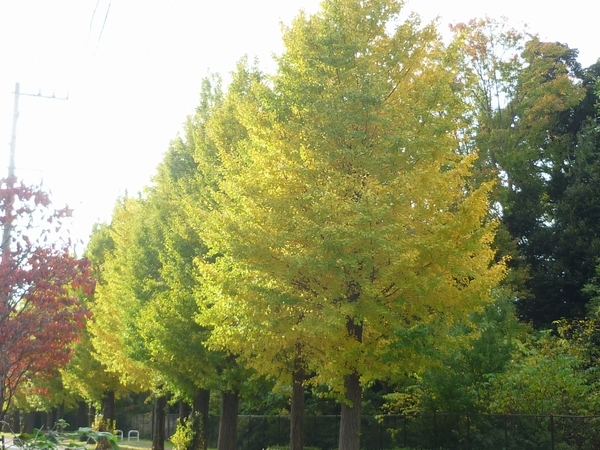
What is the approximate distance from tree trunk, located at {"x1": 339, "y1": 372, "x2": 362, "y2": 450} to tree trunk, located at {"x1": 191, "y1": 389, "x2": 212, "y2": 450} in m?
10.3

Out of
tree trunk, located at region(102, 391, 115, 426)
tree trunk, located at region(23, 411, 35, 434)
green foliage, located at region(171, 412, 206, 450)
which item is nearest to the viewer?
green foliage, located at region(171, 412, 206, 450)

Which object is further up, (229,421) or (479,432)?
(479,432)

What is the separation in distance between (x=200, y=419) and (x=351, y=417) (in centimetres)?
1113

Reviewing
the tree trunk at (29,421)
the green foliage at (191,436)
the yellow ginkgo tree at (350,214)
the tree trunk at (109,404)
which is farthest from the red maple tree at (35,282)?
the tree trunk at (29,421)

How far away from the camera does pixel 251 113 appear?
1736cm

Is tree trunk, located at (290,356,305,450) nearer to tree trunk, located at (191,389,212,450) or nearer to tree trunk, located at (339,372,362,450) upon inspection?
tree trunk, located at (339,372,362,450)

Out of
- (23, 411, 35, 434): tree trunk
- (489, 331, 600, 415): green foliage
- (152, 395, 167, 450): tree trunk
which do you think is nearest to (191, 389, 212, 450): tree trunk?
(152, 395, 167, 450): tree trunk

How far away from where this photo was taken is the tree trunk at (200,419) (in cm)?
2590

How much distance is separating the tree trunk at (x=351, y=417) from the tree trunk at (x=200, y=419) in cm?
1028

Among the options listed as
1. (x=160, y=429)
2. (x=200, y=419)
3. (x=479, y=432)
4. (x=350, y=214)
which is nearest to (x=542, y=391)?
(x=479, y=432)

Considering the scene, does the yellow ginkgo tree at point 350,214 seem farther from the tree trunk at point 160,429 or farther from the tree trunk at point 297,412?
the tree trunk at point 160,429

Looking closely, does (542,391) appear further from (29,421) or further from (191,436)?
(29,421)

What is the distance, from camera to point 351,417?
1636cm

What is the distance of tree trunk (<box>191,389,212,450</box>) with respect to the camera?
85.0 ft
